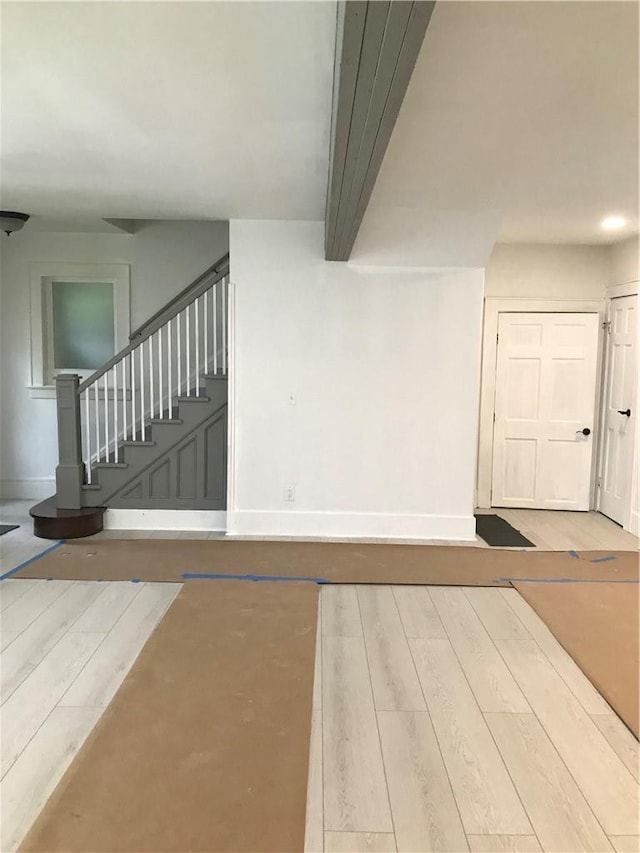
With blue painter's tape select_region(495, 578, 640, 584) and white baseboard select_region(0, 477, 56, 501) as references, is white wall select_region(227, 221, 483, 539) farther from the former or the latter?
white baseboard select_region(0, 477, 56, 501)

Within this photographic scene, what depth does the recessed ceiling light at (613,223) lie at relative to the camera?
4.62 metres

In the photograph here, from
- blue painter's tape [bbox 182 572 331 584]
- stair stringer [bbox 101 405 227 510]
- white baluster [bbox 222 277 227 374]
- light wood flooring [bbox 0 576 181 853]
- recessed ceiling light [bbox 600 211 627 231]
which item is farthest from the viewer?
white baluster [bbox 222 277 227 374]

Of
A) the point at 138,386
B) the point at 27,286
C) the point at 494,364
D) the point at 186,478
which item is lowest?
the point at 186,478

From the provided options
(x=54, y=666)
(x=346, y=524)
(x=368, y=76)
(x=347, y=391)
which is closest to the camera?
(x=368, y=76)

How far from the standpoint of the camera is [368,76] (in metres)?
1.68

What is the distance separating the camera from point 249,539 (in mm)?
5137

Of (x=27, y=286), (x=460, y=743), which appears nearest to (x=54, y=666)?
(x=460, y=743)

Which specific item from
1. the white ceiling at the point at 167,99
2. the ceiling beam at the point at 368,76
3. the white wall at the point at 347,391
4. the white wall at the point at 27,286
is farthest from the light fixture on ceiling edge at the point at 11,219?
the ceiling beam at the point at 368,76

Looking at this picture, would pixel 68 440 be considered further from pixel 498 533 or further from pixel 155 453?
pixel 498 533

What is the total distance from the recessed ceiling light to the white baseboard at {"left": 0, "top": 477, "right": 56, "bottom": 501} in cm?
567

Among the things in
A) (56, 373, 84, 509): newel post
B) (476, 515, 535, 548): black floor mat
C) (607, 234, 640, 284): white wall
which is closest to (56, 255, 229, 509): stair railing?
(56, 373, 84, 509): newel post

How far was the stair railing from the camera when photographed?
5234 mm

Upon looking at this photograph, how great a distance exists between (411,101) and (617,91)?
0.79 m

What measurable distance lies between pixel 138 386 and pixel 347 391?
2.34 m
